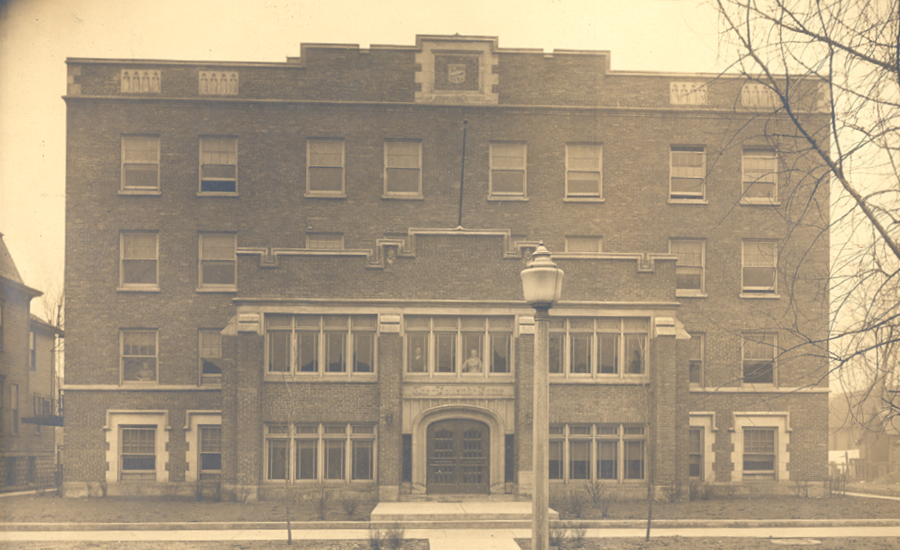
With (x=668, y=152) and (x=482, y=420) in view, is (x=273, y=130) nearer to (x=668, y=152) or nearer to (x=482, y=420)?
(x=482, y=420)

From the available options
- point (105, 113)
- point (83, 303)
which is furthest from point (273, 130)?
point (83, 303)

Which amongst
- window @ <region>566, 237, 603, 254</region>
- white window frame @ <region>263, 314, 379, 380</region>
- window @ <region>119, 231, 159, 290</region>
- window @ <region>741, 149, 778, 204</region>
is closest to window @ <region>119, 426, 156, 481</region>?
window @ <region>119, 231, 159, 290</region>

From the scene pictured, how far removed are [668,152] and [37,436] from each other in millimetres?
31981

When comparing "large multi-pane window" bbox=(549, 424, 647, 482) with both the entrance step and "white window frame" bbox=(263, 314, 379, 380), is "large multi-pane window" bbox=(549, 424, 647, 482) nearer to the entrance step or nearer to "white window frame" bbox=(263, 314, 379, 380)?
the entrance step

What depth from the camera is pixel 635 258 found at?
2283 centimetres

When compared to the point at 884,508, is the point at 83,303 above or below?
above

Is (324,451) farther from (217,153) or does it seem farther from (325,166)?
(217,153)

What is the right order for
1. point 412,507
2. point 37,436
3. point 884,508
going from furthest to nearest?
point 37,436 < point 884,508 < point 412,507

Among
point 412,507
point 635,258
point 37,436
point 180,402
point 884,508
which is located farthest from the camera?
point 37,436

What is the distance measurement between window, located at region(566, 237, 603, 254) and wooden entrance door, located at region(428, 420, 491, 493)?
25.3ft

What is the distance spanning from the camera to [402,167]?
85.4ft

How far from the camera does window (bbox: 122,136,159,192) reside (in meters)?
26.0

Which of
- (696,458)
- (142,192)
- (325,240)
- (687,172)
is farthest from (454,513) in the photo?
(142,192)

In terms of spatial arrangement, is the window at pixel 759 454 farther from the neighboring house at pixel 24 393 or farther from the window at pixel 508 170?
the neighboring house at pixel 24 393
